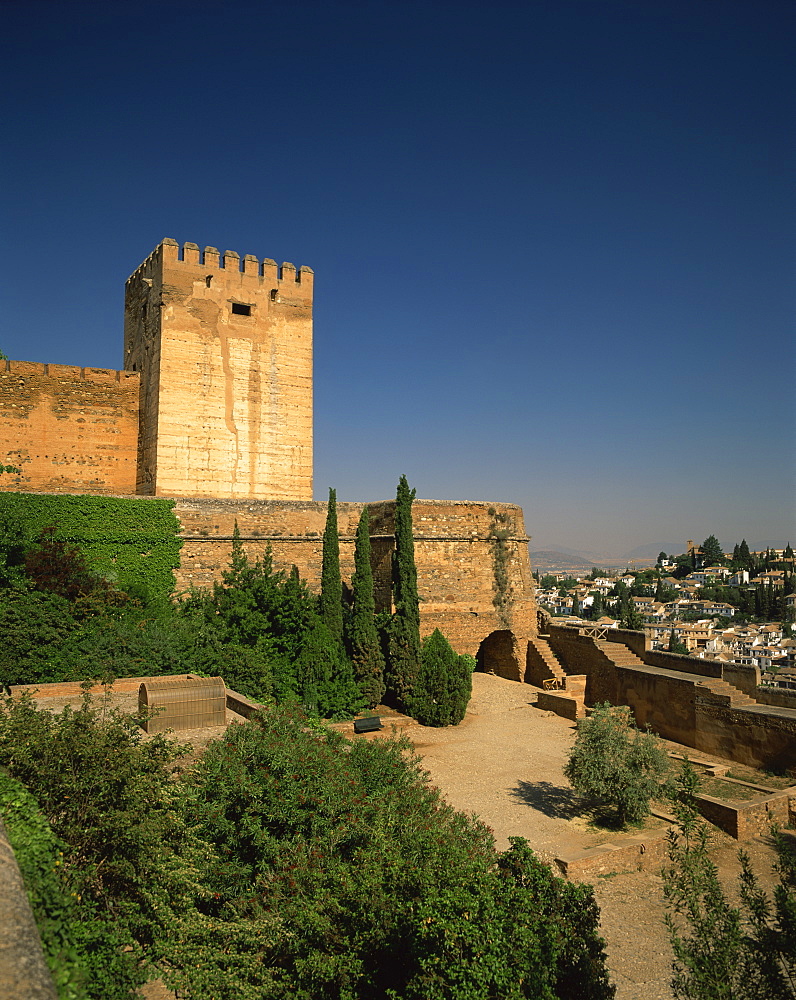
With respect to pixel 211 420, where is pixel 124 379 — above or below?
above

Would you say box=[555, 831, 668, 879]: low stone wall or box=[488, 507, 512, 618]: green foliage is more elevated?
box=[488, 507, 512, 618]: green foliage

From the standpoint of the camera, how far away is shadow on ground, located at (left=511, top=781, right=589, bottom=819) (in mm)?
10555

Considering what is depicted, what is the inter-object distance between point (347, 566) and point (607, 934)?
523 inches

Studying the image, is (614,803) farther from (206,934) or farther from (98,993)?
(98,993)

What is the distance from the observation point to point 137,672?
472 inches

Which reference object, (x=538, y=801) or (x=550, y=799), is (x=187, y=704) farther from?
(x=550, y=799)

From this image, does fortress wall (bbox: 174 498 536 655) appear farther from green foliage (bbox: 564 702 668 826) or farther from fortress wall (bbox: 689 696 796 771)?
green foliage (bbox: 564 702 668 826)

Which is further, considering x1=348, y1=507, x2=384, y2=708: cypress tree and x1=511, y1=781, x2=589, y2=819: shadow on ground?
x1=348, y1=507, x2=384, y2=708: cypress tree

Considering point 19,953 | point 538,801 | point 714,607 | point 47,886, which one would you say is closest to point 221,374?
point 538,801

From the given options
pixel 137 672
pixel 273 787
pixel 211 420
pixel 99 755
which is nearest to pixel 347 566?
pixel 211 420

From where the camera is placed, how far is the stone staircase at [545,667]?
62.6ft

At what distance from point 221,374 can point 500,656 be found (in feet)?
39.2

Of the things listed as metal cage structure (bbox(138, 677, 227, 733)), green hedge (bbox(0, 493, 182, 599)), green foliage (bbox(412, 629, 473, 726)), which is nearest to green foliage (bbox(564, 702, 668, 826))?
green foliage (bbox(412, 629, 473, 726))

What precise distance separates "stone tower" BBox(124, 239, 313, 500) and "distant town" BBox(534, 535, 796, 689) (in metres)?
11.1
